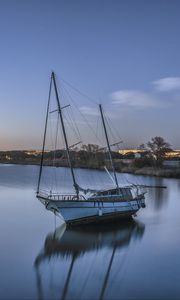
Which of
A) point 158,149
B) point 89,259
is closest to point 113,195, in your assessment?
point 89,259

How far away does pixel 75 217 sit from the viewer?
2602 cm

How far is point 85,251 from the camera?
67.4 feet

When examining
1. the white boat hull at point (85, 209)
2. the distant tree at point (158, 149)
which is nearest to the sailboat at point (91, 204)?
the white boat hull at point (85, 209)

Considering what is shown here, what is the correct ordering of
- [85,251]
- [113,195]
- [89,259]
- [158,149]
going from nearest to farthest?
[89,259] < [85,251] < [113,195] < [158,149]

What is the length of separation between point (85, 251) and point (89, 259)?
4.82ft

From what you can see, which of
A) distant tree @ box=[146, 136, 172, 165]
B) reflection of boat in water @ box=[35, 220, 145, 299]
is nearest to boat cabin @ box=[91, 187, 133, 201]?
reflection of boat in water @ box=[35, 220, 145, 299]

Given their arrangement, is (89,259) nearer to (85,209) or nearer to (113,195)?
(85,209)

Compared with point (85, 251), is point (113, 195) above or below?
above

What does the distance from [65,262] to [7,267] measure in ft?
9.20

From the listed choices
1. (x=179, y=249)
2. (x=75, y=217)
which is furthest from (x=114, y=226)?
(x=179, y=249)

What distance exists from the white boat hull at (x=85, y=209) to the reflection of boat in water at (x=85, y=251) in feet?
2.08

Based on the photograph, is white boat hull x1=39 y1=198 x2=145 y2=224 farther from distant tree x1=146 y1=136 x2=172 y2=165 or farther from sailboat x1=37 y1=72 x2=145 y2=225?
distant tree x1=146 y1=136 x2=172 y2=165

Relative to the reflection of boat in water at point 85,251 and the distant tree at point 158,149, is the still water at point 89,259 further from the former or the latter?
the distant tree at point 158,149

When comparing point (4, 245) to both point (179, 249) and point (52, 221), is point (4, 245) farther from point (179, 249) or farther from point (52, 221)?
point (179, 249)
